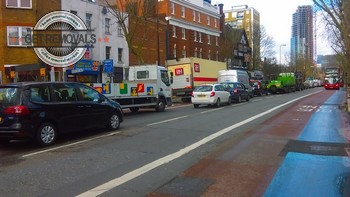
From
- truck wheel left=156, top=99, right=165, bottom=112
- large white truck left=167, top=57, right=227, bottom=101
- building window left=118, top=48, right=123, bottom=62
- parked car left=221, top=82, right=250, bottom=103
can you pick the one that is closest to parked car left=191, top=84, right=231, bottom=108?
parked car left=221, top=82, right=250, bottom=103

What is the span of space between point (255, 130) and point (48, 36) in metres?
13.7

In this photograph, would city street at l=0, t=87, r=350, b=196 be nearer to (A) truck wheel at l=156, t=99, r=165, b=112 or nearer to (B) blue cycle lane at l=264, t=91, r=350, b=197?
(B) blue cycle lane at l=264, t=91, r=350, b=197

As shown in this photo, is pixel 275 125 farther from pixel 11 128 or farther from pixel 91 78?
pixel 91 78

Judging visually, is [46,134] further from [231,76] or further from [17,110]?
[231,76]

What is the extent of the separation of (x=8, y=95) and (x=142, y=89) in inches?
397

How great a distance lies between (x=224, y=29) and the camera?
6869 centimetres

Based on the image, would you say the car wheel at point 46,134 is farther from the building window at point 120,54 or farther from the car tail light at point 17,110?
the building window at point 120,54

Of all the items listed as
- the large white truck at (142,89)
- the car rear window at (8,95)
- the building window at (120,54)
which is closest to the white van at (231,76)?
the building window at (120,54)

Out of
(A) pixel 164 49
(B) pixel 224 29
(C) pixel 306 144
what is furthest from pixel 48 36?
(B) pixel 224 29

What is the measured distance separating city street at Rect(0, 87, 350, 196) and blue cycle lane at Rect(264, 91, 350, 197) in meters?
0.01

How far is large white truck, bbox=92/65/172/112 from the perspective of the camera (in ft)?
57.5

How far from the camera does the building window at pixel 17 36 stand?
3126 centimetres

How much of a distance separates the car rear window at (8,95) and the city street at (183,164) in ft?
3.83

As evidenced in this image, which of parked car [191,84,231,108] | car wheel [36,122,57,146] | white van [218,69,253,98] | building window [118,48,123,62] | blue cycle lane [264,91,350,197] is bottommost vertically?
blue cycle lane [264,91,350,197]
